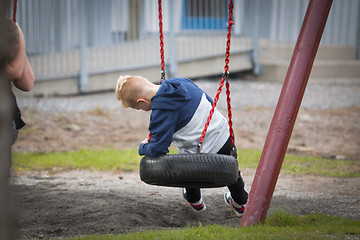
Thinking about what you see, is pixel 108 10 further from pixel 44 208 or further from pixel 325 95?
pixel 44 208

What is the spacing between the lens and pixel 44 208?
4578 millimetres

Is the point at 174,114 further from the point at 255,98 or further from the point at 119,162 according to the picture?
the point at 255,98

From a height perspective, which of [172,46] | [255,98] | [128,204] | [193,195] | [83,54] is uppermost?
[172,46]

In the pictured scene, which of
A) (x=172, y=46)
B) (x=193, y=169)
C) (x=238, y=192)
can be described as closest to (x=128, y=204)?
(x=238, y=192)

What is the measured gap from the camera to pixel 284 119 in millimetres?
4059

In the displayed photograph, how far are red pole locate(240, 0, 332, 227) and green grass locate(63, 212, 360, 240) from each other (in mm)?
181

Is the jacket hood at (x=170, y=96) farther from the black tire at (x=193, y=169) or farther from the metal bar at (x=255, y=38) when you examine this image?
the metal bar at (x=255, y=38)

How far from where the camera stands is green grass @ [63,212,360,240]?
347 cm

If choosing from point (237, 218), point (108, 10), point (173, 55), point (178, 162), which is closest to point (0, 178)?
point (178, 162)

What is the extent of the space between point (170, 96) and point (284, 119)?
991 millimetres

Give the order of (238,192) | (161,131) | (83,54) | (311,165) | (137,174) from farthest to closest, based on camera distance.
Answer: (83,54), (311,165), (137,174), (238,192), (161,131)

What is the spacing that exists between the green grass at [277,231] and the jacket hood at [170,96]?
2.97 ft

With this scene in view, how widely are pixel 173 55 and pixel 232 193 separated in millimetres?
8225

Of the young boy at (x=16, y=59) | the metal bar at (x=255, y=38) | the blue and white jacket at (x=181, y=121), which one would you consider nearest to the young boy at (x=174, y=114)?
the blue and white jacket at (x=181, y=121)
